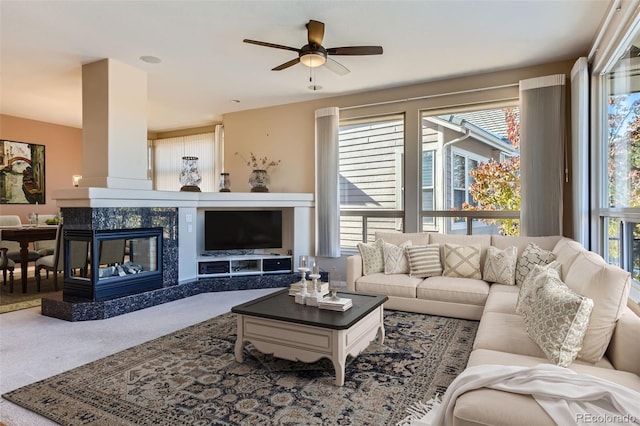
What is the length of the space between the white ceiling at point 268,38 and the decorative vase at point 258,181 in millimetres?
1353

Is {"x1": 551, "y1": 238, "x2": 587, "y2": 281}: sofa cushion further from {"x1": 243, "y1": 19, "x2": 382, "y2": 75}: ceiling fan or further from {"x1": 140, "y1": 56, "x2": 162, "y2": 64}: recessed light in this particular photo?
{"x1": 140, "y1": 56, "x2": 162, "y2": 64}: recessed light

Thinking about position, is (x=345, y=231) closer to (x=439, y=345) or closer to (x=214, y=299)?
(x=214, y=299)

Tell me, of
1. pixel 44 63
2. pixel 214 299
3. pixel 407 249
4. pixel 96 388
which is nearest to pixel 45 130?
pixel 44 63

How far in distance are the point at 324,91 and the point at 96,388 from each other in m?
4.66

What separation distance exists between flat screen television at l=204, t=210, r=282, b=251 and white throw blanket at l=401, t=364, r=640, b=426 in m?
4.64

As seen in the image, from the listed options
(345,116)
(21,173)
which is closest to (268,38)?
(345,116)

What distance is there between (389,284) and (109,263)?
3260mm

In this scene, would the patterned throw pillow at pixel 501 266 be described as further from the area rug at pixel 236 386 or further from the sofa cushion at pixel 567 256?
the area rug at pixel 236 386

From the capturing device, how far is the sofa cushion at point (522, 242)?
4.04 meters

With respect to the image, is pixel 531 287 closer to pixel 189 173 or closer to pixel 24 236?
pixel 189 173

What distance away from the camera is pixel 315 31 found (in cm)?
328

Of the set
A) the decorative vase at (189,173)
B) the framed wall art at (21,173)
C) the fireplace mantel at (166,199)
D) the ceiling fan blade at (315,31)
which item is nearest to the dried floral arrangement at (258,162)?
the fireplace mantel at (166,199)

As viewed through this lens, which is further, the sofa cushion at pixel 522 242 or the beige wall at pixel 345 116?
the beige wall at pixel 345 116

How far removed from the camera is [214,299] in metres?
4.92
